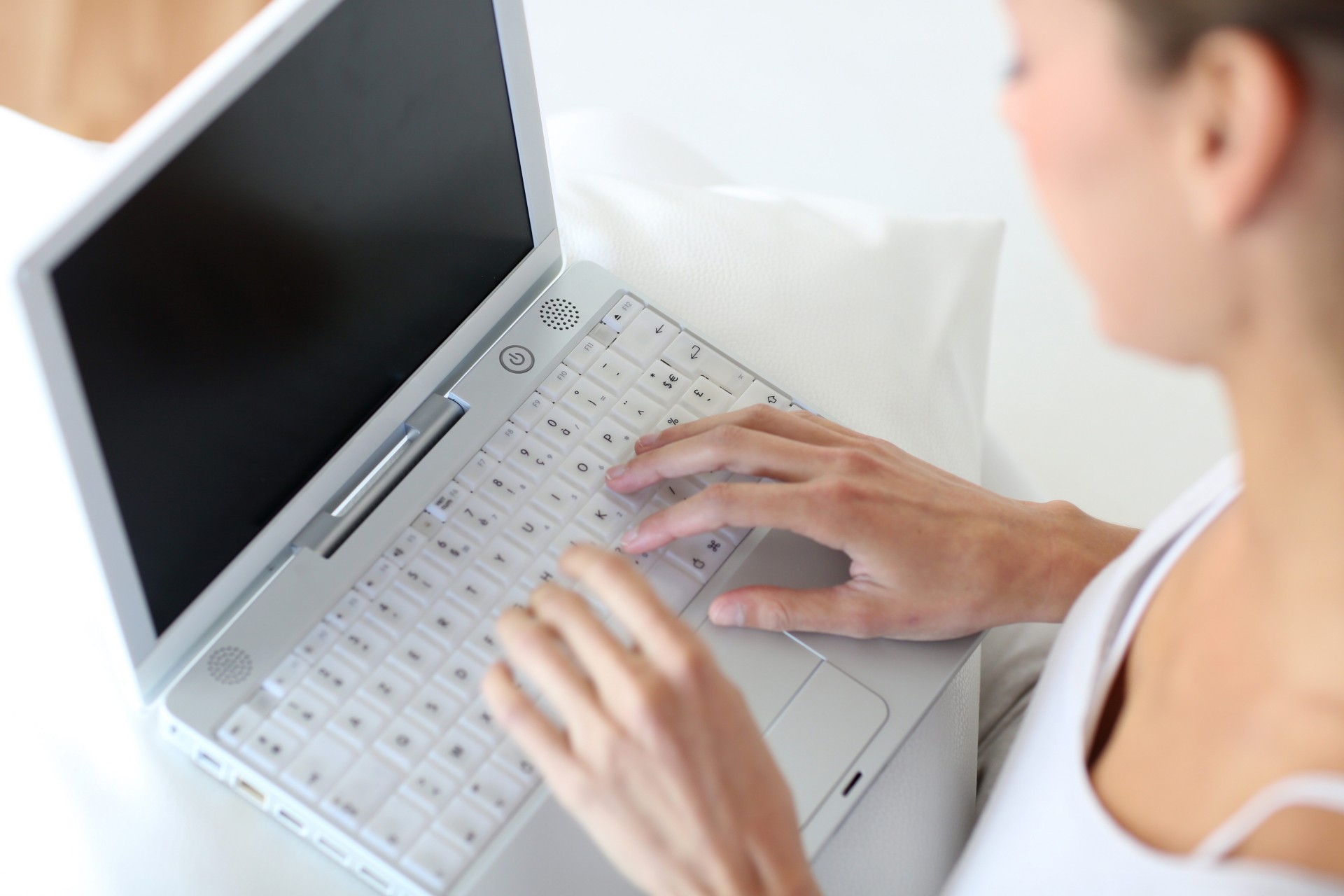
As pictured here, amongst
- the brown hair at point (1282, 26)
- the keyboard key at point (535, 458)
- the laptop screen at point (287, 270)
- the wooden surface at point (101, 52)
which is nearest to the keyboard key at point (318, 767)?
the laptop screen at point (287, 270)

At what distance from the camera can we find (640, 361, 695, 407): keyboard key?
0.88 meters

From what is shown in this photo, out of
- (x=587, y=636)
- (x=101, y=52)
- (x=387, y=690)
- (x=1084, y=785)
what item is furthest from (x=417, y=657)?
(x=101, y=52)

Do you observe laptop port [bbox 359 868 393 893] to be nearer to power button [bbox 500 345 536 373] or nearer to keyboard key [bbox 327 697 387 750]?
keyboard key [bbox 327 697 387 750]

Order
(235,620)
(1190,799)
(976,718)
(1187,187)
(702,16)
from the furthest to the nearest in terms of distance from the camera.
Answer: (702,16) < (976,718) < (235,620) < (1190,799) < (1187,187)

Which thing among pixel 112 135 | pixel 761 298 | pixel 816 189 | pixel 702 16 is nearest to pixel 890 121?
pixel 816 189

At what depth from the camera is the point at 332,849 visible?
72 centimetres

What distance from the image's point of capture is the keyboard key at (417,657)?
744 millimetres

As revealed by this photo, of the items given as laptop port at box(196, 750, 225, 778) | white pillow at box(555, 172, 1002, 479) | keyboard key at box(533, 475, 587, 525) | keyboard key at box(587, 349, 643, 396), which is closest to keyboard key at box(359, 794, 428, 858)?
laptop port at box(196, 750, 225, 778)

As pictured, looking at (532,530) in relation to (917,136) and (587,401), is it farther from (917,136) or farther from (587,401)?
(917,136)

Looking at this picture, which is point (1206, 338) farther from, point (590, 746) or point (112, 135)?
→ point (112, 135)

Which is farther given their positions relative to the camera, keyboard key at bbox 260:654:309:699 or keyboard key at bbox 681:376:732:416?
keyboard key at bbox 681:376:732:416

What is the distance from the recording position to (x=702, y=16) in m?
2.00

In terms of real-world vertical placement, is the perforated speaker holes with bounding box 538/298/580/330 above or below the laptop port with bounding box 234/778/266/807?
above

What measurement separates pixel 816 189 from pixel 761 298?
0.87m
